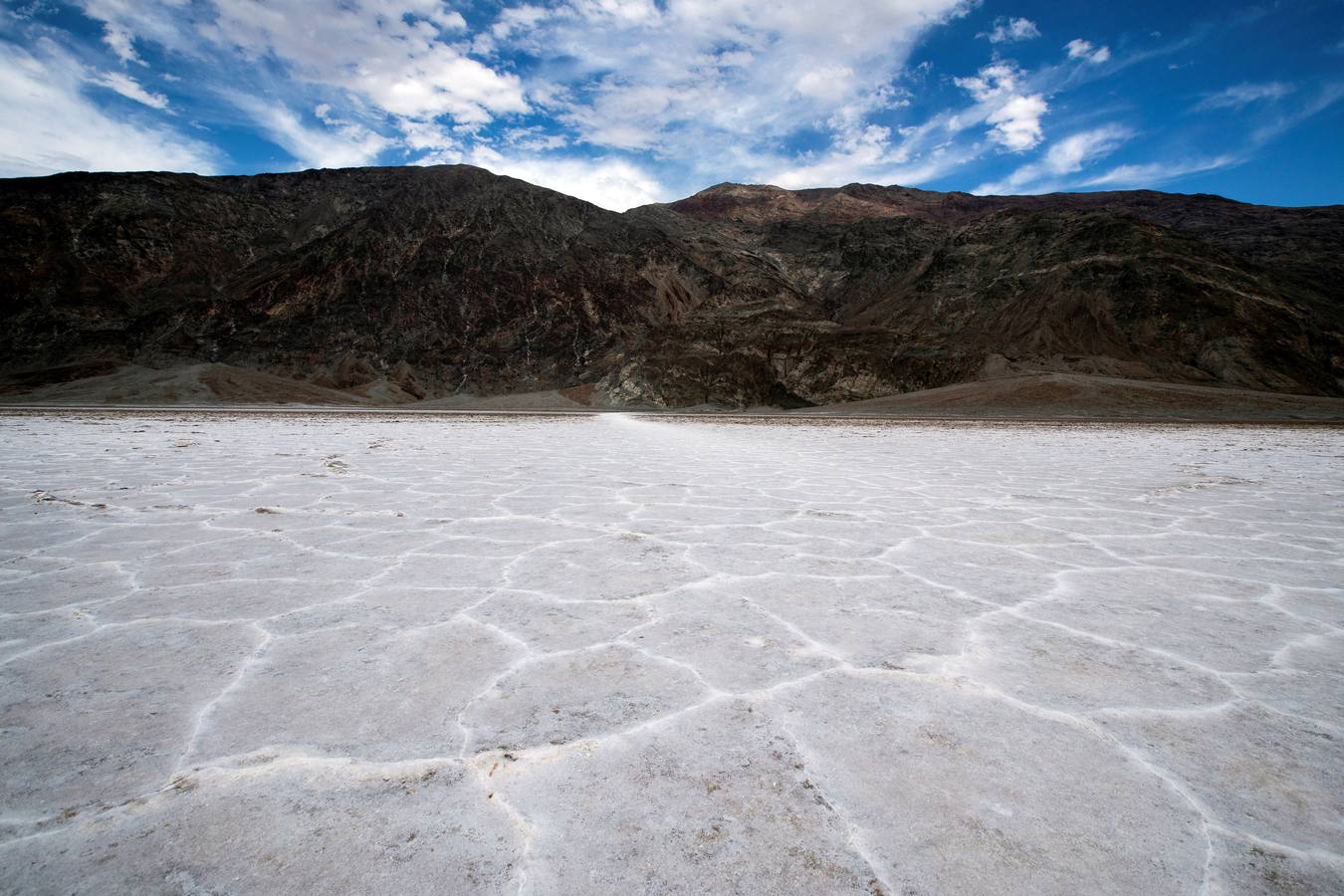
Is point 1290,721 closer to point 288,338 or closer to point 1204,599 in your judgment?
point 1204,599

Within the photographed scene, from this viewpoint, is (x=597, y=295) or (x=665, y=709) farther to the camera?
(x=597, y=295)

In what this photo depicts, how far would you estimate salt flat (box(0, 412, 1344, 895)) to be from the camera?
972 millimetres

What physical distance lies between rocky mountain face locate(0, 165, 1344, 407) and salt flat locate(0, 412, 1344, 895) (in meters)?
36.3

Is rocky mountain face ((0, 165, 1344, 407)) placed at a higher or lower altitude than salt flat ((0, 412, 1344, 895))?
higher

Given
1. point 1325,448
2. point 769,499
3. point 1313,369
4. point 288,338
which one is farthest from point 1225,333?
point 288,338

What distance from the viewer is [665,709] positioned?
143 cm

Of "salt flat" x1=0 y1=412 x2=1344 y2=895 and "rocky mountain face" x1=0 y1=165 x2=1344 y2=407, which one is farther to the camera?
"rocky mountain face" x1=0 y1=165 x2=1344 y2=407

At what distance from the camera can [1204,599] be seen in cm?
227

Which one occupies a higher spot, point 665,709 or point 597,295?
point 597,295

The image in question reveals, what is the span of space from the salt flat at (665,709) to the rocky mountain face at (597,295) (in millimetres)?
36300

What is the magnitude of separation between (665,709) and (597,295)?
47685 mm

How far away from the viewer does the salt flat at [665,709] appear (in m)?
0.97

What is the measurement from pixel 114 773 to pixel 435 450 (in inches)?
288

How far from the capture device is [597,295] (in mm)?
47125
